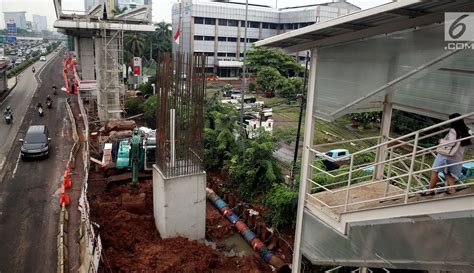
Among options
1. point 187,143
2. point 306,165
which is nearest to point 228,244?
point 187,143

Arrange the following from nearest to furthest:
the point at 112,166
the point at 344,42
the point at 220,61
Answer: the point at 344,42
the point at 112,166
the point at 220,61

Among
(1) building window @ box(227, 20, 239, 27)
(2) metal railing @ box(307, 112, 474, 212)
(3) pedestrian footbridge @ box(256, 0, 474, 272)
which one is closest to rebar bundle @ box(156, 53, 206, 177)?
(3) pedestrian footbridge @ box(256, 0, 474, 272)

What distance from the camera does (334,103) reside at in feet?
20.8

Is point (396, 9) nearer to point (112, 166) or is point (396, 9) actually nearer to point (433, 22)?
point (433, 22)

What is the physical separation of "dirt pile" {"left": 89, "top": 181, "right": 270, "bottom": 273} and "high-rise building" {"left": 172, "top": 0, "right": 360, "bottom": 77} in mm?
55253

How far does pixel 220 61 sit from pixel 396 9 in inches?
2649

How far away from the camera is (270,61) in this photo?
52531 millimetres

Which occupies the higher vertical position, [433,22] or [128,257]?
[433,22]

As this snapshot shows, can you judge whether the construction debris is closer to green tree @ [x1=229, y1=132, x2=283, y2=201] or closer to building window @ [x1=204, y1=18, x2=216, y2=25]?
green tree @ [x1=229, y1=132, x2=283, y2=201]

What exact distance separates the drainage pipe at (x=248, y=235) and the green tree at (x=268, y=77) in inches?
1359

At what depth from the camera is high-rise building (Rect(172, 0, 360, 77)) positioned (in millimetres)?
67812

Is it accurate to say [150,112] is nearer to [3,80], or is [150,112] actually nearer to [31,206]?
[31,206]

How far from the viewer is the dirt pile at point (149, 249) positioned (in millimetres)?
11102

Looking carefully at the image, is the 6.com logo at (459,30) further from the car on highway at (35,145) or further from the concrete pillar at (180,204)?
the car on highway at (35,145)
